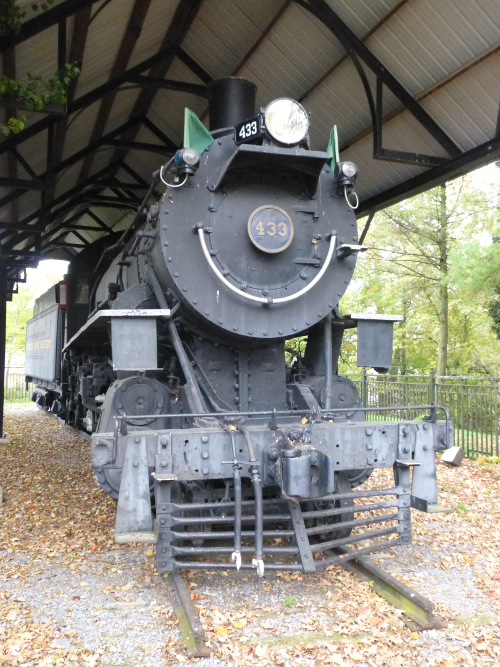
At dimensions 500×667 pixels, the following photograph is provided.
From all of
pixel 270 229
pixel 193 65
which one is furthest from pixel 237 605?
pixel 193 65

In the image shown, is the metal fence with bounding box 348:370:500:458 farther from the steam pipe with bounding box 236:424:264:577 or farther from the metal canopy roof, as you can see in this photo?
the steam pipe with bounding box 236:424:264:577

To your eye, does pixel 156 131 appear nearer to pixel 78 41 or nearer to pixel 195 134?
pixel 78 41

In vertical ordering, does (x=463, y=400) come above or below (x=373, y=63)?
below

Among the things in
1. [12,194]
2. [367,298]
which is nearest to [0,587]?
[12,194]

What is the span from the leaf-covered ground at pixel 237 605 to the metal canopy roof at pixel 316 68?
4.45 metres

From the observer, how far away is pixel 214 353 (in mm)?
4426

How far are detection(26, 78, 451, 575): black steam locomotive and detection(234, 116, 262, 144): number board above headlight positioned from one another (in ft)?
0.05

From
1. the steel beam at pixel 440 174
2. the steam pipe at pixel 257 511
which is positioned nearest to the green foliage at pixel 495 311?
the steel beam at pixel 440 174

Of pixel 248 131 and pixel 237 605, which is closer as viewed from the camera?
pixel 237 605

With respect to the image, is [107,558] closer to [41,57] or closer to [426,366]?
[41,57]

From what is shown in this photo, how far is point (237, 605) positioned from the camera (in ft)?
11.1

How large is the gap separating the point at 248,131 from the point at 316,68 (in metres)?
3.64

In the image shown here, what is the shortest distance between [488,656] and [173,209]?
11.1 ft

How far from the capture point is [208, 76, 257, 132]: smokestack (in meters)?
5.07
